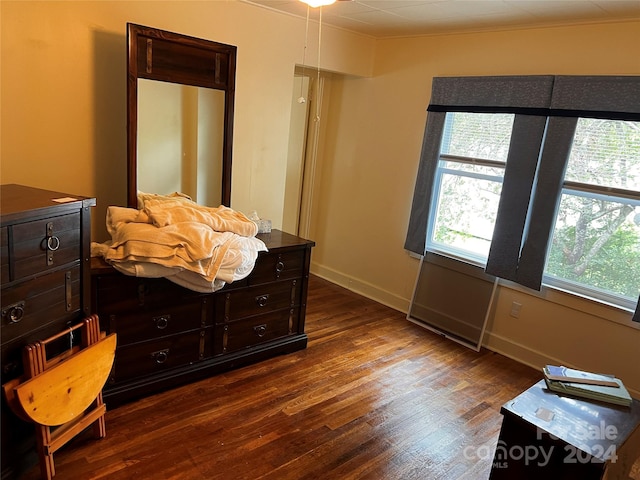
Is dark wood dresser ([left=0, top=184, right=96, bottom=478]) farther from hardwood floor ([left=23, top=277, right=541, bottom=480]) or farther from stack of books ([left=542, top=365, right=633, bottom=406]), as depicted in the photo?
stack of books ([left=542, top=365, right=633, bottom=406])

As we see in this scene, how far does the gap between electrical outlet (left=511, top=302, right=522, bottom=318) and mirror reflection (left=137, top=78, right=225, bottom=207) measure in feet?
7.48

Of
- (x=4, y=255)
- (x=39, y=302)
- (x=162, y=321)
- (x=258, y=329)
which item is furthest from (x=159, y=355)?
(x=4, y=255)

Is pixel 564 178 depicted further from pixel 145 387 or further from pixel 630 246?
pixel 145 387

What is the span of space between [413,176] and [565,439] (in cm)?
258

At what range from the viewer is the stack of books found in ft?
6.38

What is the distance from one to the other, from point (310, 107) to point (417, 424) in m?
3.16

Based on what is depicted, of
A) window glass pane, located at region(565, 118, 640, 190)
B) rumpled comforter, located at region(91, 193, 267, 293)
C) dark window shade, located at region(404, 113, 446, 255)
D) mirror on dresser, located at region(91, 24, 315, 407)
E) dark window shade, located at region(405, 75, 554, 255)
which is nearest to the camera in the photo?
rumpled comforter, located at region(91, 193, 267, 293)

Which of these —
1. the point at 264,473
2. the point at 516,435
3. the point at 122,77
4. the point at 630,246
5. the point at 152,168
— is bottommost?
the point at 264,473

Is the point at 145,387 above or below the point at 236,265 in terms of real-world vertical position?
below

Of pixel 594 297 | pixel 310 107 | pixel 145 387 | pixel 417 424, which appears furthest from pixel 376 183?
pixel 145 387

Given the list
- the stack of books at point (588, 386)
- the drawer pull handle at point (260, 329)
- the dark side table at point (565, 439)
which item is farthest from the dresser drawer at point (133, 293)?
the stack of books at point (588, 386)

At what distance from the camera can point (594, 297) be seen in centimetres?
300

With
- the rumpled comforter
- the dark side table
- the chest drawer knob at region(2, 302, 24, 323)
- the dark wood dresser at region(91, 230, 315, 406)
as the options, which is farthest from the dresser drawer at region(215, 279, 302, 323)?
the dark side table

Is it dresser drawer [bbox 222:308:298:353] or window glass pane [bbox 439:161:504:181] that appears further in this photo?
window glass pane [bbox 439:161:504:181]
